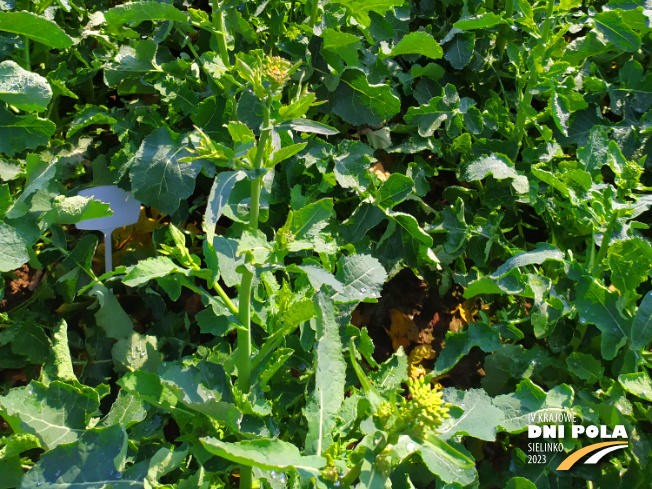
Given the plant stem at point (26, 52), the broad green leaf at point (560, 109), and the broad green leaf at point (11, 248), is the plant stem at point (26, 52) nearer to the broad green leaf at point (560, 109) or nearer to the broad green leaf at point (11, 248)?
the broad green leaf at point (11, 248)

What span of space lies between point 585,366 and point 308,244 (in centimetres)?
110

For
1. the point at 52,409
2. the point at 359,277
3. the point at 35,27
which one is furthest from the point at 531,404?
the point at 35,27

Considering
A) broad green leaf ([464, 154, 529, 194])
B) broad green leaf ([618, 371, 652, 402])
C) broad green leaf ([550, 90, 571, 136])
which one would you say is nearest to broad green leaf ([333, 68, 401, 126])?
broad green leaf ([464, 154, 529, 194])

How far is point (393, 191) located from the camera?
214cm

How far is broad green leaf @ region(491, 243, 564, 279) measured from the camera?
1954 millimetres

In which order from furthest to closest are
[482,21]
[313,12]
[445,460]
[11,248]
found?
[482,21] < [313,12] < [11,248] < [445,460]

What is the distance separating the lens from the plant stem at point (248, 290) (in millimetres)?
1368

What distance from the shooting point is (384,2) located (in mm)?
2127

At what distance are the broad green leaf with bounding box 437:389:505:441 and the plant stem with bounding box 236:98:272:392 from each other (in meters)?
0.54

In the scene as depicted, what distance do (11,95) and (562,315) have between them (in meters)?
1.97

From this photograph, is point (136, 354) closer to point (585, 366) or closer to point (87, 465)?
point (87, 465)

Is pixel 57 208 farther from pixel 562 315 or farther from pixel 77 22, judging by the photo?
pixel 562 315

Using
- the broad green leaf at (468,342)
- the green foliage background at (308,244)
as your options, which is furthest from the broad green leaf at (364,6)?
the broad green leaf at (468,342)

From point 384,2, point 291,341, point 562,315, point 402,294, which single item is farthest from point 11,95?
point 562,315
